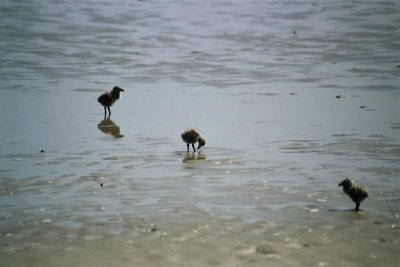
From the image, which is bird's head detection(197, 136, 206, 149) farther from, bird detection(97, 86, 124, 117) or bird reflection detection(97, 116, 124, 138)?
bird detection(97, 86, 124, 117)

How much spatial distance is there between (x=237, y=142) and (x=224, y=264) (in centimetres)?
610

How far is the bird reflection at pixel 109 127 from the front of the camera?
47.6 feet

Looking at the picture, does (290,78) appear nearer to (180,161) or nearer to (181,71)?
(181,71)

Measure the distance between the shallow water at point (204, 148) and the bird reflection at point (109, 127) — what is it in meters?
0.08

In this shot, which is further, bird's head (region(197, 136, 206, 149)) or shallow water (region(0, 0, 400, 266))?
bird's head (region(197, 136, 206, 149))

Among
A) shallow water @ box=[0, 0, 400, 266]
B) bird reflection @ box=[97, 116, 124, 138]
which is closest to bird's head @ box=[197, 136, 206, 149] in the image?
shallow water @ box=[0, 0, 400, 266]

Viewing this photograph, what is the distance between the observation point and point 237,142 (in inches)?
530

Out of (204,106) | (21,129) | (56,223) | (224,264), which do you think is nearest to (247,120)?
(204,106)

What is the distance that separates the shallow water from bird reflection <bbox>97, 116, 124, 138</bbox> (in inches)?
3.2

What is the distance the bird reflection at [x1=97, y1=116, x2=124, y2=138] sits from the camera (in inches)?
571

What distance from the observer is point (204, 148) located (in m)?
13.0

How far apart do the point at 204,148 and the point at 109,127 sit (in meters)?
2.84

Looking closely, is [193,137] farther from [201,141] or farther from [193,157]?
[193,157]

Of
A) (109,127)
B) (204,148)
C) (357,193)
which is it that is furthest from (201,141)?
(357,193)
